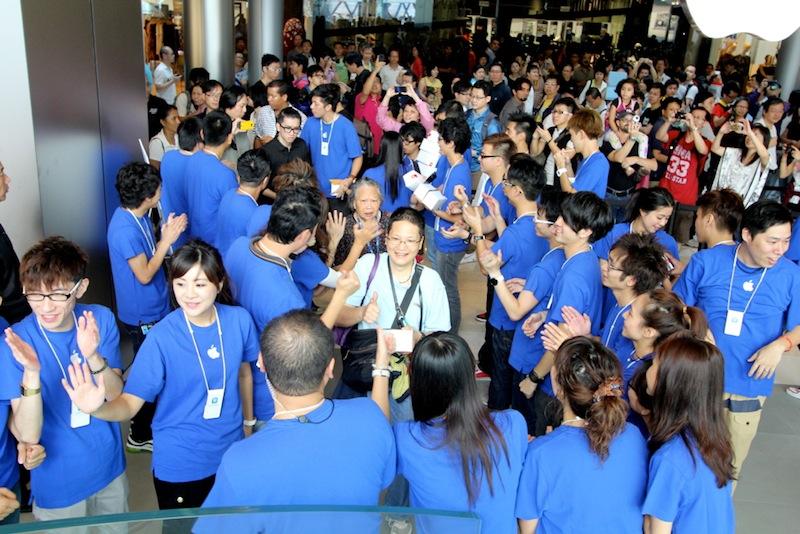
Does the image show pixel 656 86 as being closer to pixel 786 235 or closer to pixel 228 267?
pixel 786 235

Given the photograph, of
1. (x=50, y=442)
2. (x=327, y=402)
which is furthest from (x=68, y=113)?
(x=327, y=402)

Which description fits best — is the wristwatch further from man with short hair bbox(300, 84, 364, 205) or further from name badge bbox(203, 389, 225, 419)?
man with short hair bbox(300, 84, 364, 205)

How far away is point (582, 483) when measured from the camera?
1.85 meters

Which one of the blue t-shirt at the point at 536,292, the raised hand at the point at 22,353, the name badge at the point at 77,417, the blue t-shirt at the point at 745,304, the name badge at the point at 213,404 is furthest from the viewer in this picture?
the blue t-shirt at the point at 536,292

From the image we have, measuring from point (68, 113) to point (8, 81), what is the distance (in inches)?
17.4

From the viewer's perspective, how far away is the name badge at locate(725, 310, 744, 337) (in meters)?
3.05

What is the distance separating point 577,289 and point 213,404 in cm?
157

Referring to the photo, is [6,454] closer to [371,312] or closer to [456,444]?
[371,312]

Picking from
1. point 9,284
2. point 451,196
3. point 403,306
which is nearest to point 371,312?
point 403,306

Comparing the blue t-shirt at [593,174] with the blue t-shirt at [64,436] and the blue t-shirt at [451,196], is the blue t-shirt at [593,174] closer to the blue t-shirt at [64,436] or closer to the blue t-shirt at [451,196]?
the blue t-shirt at [451,196]

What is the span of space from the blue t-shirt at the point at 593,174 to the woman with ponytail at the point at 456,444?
2.99m

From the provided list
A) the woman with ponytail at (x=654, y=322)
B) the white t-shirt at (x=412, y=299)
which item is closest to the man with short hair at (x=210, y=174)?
the white t-shirt at (x=412, y=299)

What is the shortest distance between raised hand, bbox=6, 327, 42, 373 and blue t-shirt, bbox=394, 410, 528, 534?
111 centimetres

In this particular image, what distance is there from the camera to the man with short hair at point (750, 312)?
297 centimetres
